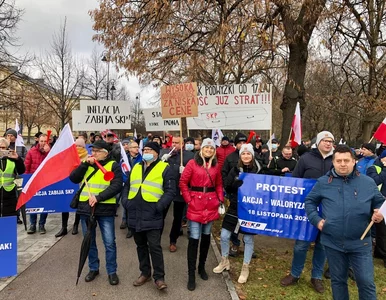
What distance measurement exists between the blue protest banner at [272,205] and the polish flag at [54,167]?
2528 mm

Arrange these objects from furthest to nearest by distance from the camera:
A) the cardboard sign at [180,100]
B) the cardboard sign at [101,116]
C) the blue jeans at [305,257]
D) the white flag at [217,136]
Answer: the white flag at [217,136] → the cardboard sign at [101,116] → the cardboard sign at [180,100] → the blue jeans at [305,257]

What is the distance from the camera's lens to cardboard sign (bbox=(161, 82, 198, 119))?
611 centimetres

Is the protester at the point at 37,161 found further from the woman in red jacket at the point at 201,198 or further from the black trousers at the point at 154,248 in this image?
the woman in red jacket at the point at 201,198

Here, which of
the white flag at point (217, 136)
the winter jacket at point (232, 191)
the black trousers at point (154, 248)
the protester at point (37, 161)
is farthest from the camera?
the white flag at point (217, 136)

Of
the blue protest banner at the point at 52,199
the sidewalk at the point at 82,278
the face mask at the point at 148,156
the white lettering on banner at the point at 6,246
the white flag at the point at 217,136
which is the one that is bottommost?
the sidewalk at the point at 82,278

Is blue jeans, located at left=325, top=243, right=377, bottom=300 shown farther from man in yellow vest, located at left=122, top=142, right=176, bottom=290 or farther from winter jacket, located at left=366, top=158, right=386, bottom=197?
winter jacket, located at left=366, top=158, right=386, bottom=197

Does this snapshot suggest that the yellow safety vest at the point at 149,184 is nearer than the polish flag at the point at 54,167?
Yes

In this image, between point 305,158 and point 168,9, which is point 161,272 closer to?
point 305,158

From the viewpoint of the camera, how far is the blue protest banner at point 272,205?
15.0ft

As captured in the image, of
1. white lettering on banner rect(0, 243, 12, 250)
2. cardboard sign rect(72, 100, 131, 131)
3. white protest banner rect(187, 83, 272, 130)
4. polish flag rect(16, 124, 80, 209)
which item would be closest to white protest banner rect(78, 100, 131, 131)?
cardboard sign rect(72, 100, 131, 131)

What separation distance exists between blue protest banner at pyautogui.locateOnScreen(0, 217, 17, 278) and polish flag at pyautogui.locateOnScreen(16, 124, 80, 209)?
Result: 0.30 metres

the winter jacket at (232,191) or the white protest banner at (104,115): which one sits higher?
the white protest banner at (104,115)

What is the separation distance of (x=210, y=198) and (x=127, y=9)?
269 inches

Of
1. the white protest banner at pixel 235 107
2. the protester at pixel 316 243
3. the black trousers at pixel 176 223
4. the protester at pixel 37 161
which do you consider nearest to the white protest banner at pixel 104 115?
the protester at pixel 37 161
